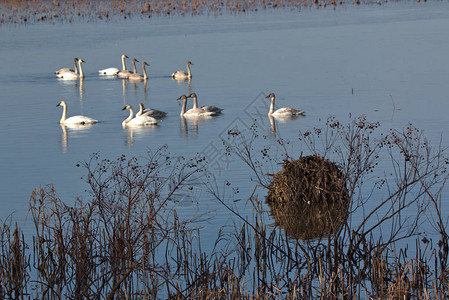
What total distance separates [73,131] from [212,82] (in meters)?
8.42

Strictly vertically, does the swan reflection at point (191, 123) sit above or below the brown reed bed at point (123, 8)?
below

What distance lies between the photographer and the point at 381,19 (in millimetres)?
46062

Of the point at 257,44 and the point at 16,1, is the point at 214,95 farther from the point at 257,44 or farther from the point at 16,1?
the point at 16,1

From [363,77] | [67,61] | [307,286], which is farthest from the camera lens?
[67,61]

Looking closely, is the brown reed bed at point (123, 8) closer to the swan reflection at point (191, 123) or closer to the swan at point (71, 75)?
the swan at point (71, 75)

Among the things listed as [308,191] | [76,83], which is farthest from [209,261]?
[76,83]

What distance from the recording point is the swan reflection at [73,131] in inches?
784

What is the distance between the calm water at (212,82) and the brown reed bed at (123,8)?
4443 mm

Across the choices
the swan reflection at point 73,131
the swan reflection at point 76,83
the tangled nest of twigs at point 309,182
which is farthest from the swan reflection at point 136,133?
the swan reflection at point 76,83

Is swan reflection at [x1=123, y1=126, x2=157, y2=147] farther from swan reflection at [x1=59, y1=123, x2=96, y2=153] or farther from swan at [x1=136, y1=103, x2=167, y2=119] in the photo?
swan reflection at [x1=59, y1=123, x2=96, y2=153]

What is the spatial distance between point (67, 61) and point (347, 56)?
12.3 meters

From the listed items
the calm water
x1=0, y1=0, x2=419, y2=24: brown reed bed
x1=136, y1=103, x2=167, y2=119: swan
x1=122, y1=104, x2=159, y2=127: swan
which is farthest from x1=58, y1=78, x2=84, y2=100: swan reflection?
x1=0, y1=0, x2=419, y2=24: brown reed bed

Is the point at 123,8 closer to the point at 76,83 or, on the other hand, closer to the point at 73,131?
the point at 76,83

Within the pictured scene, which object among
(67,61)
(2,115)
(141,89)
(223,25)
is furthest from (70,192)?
(223,25)
